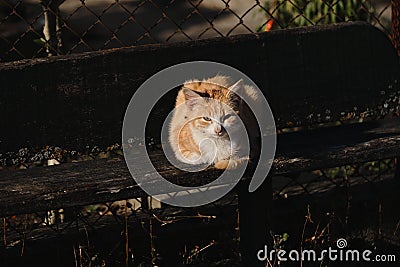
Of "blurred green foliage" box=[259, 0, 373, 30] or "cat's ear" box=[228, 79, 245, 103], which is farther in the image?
"blurred green foliage" box=[259, 0, 373, 30]

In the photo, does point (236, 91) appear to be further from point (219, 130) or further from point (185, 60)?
point (185, 60)

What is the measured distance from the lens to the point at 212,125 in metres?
3.12

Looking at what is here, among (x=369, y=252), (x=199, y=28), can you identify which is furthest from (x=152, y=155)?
(x=199, y=28)

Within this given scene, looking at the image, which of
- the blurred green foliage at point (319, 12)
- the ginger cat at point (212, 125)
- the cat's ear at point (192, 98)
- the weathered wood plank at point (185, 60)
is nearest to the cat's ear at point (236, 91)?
the ginger cat at point (212, 125)

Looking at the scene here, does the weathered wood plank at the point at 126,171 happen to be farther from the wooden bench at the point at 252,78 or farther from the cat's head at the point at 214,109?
the cat's head at the point at 214,109

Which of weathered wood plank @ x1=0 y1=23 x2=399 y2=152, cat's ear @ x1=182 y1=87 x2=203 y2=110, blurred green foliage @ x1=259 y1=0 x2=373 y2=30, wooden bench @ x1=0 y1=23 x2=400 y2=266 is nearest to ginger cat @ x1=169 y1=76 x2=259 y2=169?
cat's ear @ x1=182 y1=87 x2=203 y2=110

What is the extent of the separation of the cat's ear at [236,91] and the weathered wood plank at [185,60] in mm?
391

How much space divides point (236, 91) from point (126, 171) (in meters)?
0.61

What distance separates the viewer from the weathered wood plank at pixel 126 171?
2.71 m

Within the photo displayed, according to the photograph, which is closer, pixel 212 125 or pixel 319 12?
pixel 212 125

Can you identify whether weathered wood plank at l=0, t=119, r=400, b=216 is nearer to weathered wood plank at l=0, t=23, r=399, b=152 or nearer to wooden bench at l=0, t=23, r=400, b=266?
wooden bench at l=0, t=23, r=400, b=266

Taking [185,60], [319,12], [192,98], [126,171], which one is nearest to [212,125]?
[192,98]

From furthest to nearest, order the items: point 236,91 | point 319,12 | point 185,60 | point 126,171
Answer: point 319,12 → point 185,60 → point 236,91 → point 126,171

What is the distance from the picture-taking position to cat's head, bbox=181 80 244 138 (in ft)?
10.3
